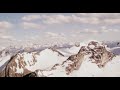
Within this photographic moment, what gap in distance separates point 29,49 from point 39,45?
0.15 meters

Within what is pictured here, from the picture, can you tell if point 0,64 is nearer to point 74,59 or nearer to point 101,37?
point 74,59

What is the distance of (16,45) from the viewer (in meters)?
4.18

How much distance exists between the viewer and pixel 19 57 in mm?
4184
